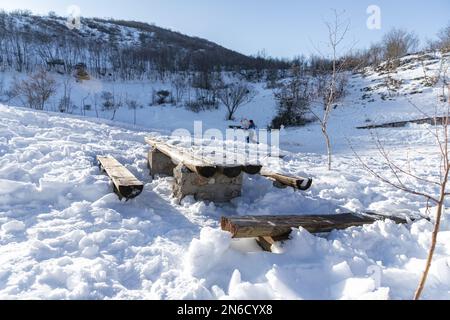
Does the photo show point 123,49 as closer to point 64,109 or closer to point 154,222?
point 64,109

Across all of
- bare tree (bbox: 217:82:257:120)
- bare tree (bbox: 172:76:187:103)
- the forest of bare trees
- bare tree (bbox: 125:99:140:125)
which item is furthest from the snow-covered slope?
the forest of bare trees

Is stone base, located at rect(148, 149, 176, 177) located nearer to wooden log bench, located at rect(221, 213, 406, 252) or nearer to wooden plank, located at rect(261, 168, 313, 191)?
wooden plank, located at rect(261, 168, 313, 191)

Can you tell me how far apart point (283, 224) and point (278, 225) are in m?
0.07

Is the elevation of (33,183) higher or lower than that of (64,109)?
lower

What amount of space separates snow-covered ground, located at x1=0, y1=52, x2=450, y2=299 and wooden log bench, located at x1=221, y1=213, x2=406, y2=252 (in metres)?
0.12

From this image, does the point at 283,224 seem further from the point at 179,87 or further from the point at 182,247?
the point at 179,87

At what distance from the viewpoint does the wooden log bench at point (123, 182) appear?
3.77 metres

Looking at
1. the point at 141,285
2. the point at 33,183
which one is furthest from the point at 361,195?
the point at 33,183

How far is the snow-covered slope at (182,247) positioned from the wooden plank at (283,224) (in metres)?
0.12

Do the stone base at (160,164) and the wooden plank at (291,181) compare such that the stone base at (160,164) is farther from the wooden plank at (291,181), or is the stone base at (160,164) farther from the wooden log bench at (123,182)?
the wooden plank at (291,181)

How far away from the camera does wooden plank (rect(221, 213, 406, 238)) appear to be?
2.73 metres

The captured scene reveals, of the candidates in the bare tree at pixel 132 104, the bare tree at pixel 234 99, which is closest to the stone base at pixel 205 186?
the bare tree at pixel 234 99

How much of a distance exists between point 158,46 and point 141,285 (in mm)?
61061

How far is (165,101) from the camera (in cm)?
3625
